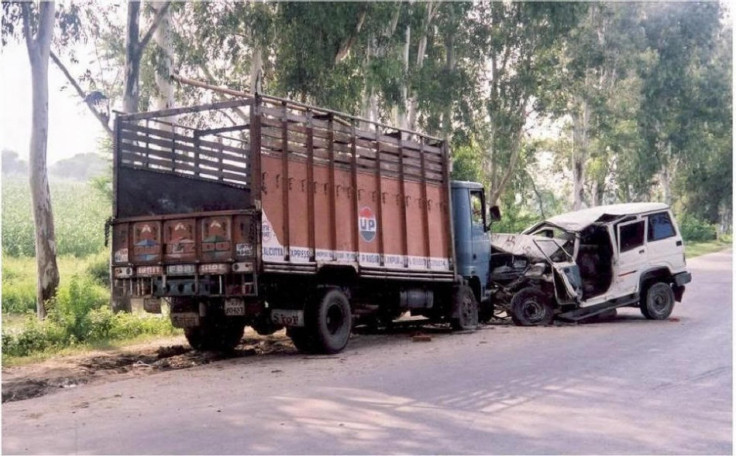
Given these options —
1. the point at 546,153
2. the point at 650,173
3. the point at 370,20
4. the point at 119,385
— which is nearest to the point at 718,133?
the point at 650,173

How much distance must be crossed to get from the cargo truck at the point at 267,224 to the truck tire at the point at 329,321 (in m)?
0.02

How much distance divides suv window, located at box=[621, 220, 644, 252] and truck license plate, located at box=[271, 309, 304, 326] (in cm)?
710

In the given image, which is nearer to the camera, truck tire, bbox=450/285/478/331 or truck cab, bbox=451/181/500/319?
truck tire, bbox=450/285/478/331

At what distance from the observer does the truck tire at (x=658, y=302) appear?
1559 cm

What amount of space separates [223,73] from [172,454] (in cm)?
1727

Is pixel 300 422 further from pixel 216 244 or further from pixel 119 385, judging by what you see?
pixel 216 244

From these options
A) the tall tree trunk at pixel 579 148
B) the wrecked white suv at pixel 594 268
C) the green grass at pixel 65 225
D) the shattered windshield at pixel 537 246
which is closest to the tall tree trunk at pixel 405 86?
the shattered windshield at pixel 537 246

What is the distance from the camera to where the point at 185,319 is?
37.0ft

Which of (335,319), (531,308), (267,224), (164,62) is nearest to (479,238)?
(531,308)

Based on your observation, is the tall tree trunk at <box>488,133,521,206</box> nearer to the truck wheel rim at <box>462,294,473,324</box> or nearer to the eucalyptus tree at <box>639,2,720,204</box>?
the eucalyptus tree at <box>639,2,720,204</box>

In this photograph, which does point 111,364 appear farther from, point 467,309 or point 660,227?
point 660,227

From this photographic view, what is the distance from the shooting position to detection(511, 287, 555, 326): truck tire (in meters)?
15.3

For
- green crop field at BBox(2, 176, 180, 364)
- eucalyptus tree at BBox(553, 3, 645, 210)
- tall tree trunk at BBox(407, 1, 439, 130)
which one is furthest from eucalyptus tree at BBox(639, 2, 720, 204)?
green crop field at BBox(2, 176, 180, 364)

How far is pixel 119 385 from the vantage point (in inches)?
374
